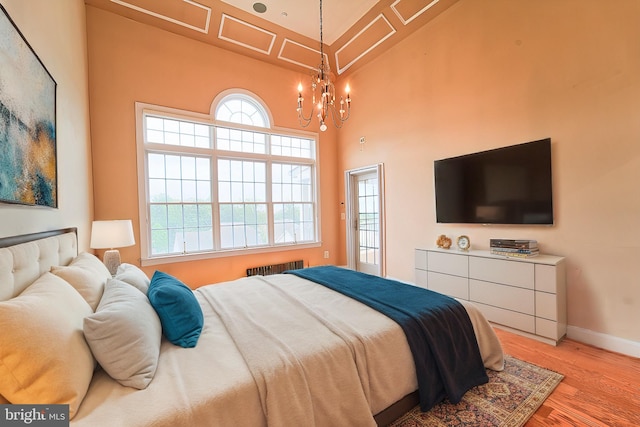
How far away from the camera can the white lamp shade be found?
8.47ft

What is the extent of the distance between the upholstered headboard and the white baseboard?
13.3 feet

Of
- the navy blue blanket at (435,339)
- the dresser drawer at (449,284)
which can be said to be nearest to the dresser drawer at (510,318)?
the dresser drawer at (449,284)

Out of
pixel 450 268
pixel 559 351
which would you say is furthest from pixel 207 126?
pixel 559 351

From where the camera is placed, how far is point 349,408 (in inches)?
50.3

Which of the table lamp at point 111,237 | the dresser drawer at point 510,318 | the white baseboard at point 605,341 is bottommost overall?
the white baseboard at point 605,341

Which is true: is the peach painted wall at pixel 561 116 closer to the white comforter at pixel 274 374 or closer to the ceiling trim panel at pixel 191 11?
the white comforter at pixel 274 374

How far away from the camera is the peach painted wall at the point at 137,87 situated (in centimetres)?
320

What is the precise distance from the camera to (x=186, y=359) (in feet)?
4.10

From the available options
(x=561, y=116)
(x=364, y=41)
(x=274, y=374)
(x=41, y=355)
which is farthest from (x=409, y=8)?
(x=41, y=355)

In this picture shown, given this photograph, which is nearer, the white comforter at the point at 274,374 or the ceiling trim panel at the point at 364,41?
the white comforter at the point at 274,374

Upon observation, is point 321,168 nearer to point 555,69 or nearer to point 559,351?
point 555,69

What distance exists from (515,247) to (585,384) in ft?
3.94

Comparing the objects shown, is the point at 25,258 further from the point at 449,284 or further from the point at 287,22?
the point at 287,22

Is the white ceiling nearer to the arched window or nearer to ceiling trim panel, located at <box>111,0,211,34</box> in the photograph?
ceiling trim panel, located at <box>111,0,211,34</box>
